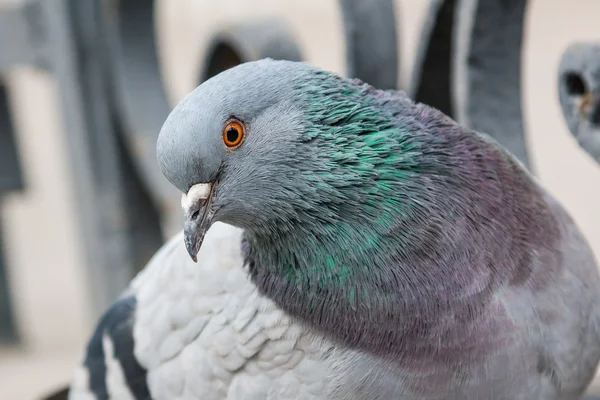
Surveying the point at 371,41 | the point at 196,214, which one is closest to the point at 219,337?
the point at 196,214

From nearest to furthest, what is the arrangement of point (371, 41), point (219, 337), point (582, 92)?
point (582, 92), point (219, 337), point (371, 41)

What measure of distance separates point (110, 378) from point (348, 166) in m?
0.78

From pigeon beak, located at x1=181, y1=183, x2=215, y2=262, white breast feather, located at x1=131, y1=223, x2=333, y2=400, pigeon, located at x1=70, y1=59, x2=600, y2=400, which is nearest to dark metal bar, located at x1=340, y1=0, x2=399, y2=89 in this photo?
pigeon, located at x1=70, y1=59, x2=600, y2=400

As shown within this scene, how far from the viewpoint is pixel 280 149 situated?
4.87 ft

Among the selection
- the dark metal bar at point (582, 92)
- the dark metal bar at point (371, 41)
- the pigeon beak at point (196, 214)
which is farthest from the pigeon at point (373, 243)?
the dark metal bar at point (371, 41)

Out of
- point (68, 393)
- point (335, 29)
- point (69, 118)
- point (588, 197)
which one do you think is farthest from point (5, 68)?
point (335, 29)

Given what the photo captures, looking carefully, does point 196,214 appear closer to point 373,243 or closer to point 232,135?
point 232,135

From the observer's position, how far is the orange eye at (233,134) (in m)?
1.46

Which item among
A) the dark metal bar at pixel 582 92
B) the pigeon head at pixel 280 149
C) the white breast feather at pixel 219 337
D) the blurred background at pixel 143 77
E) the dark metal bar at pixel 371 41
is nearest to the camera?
the dark metal bar at pixel 582 92

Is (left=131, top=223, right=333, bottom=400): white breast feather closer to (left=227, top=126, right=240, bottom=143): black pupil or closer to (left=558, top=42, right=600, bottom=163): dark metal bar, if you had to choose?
(left=227, top=126, right=240, bottom=143): black pupil

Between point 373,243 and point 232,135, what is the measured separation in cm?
30

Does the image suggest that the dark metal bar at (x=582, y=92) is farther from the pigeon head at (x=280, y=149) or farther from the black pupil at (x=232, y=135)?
the black pupil at (x=232, y=135)

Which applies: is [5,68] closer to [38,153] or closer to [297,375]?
[297,375]

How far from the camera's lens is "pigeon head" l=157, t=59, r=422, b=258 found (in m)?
1.45
